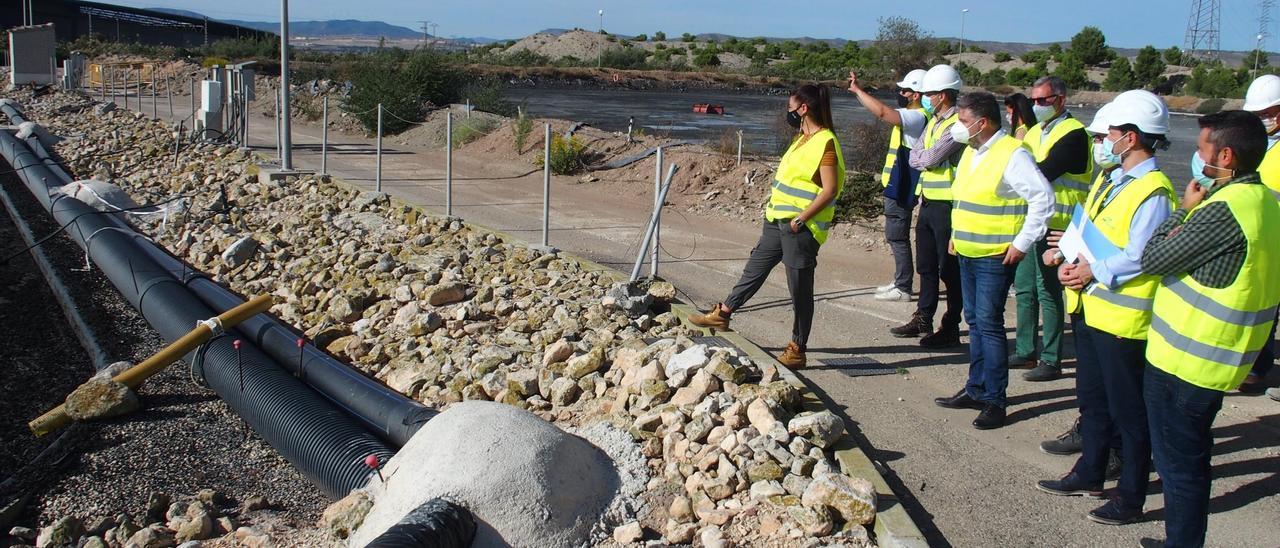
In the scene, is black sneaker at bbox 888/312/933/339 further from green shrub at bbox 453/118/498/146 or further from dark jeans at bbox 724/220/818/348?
green shrub at bbox 453/118/498/146

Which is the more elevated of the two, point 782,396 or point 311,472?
point 782,396

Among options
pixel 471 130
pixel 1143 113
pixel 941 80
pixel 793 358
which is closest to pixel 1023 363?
pixel 793 358

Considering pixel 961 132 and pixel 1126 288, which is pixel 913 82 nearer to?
pixel 961 132

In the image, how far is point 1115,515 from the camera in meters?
4.59

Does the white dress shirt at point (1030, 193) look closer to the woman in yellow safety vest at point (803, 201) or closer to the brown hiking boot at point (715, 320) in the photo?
the woman in yellow safety vest at point (803, 201)

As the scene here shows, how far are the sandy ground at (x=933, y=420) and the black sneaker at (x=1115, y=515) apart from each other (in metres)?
0.03

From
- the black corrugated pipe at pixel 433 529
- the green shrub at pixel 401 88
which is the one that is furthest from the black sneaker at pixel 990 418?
the green shrub at pixel 401 88

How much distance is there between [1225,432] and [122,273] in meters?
10.8

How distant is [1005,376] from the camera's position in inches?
224

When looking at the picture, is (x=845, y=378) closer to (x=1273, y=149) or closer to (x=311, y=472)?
(x=1273, y=149)

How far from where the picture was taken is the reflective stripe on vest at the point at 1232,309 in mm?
3809

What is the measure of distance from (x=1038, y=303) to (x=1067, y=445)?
1.70 m

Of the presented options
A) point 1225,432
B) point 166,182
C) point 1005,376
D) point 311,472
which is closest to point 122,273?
point 311,472

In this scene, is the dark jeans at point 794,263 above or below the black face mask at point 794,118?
below
